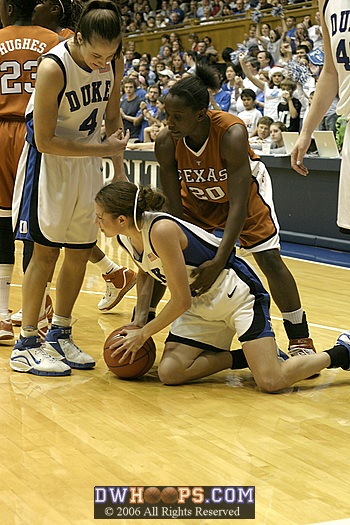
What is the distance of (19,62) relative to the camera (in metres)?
4.35

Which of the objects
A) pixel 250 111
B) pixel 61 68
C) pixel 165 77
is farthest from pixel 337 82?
pixel 165 77

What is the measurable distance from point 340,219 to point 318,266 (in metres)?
3.93

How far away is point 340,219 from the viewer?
3.51m

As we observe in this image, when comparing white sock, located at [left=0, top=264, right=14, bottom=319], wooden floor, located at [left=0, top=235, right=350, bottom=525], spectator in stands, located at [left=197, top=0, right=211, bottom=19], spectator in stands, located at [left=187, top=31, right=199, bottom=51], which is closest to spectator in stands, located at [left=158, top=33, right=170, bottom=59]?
spectator in stands, located at [left=197, top=0, right=211, bottom=19]

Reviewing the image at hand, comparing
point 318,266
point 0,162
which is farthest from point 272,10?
point 0,162

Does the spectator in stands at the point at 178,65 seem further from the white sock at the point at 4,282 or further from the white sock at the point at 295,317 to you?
the white sock at the point at 295,317

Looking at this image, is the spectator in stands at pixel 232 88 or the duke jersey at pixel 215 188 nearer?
the duke jersey at pixel 215 188

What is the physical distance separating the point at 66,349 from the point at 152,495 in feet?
5.54

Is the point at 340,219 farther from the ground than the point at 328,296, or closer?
farther from the ground

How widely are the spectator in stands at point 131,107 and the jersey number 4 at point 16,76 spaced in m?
8.29

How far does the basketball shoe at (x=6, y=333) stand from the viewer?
14.9 feet

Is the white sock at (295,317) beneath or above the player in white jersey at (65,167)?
beneath

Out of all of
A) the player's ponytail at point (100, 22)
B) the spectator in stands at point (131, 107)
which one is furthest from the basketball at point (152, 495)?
the spectator in stands at point (131, 107)

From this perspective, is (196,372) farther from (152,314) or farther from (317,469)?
(317,469)
